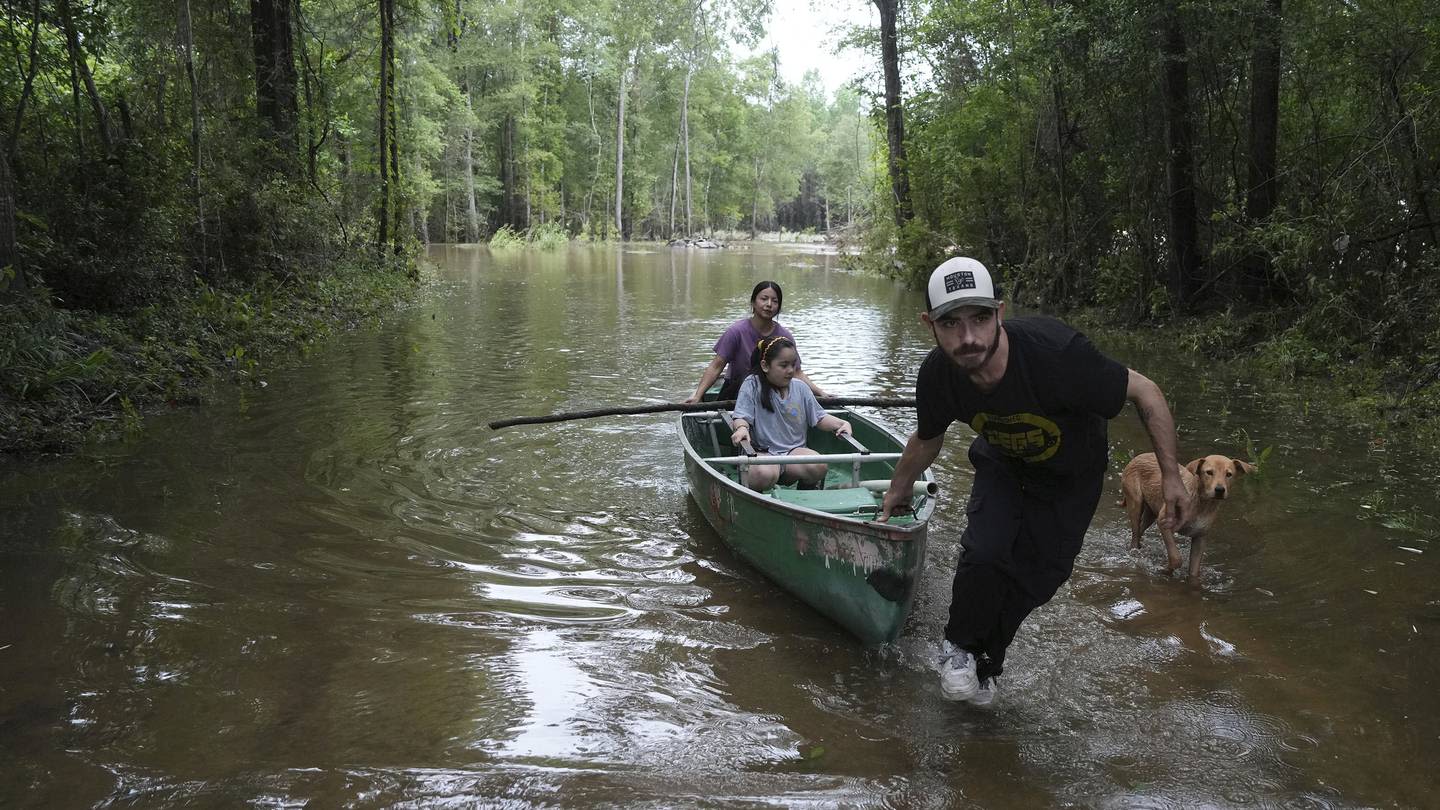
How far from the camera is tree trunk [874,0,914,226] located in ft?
76.8

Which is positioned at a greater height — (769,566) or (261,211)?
(261,211)

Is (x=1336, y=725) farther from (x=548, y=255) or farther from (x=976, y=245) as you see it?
(x=548, y=255)

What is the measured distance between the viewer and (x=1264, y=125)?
1163cm

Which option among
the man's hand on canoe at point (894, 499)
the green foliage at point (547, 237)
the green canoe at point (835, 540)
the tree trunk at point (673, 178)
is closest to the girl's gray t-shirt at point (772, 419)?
the green canoe at point (835, 540)

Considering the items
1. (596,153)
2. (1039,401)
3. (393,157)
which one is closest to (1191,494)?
(1039,401)

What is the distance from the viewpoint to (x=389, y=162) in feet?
64.4

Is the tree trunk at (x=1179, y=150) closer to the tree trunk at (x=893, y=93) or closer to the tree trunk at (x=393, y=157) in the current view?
the tree trunk at (x=893, y=93)

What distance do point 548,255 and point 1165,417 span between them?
39840mm

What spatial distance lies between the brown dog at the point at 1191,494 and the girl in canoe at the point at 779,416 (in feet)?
6.20

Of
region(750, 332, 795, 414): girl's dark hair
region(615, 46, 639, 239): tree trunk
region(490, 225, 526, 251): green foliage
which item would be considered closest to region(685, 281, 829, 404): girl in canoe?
region(750, 332, 795, 414): girl's dark hair

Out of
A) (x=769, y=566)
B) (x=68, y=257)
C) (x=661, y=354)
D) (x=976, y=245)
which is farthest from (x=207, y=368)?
(x=976, y=245)

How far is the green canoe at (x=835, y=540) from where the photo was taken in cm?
424

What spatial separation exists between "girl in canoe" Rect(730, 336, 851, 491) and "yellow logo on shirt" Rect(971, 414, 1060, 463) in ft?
9.16

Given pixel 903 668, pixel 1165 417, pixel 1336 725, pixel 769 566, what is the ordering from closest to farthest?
pixel 1165 417 < pixel 1336 725 < pixel 903 668 < pixel 769 566
